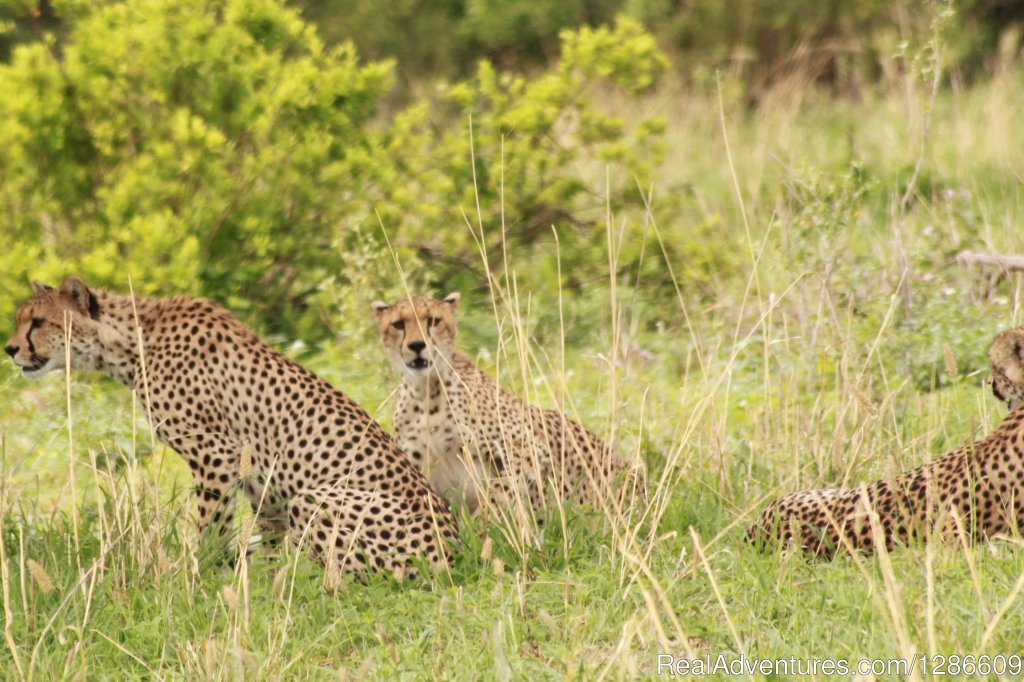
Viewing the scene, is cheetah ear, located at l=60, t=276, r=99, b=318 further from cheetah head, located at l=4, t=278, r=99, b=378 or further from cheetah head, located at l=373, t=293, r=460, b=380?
cheetah head, located at l=373, t=293, r=460, b=380

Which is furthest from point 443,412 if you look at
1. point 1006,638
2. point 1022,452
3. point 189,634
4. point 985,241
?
point 985,241

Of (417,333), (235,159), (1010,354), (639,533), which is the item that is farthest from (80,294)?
(1010,354)

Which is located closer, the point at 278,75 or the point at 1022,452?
the point at 1022,452

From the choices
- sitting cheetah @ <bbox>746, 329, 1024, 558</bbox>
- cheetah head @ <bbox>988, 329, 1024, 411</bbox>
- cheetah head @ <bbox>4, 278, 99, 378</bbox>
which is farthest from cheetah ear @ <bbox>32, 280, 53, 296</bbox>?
cheetah head @ <bbox>988, 329, 1024, 411</bbox>

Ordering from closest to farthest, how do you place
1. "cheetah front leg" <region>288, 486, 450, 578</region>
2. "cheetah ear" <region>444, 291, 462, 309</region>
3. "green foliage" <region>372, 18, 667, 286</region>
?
"cheetah front leg" <region>288, 486, 450, 578</region>
"cheetah ear" <region>444, 291, 462, 309</region>
"green foliage" <region>372, 18, 667, 286</region>

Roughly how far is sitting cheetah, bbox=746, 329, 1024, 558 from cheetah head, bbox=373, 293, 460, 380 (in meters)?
1.34

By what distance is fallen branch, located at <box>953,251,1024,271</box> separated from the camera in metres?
5.91

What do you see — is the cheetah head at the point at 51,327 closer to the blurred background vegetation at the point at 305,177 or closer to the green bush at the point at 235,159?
the blurred background vegetation at the point at 305,177

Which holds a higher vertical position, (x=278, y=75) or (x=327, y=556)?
(x=278, y=75)

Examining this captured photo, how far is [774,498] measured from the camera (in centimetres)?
437

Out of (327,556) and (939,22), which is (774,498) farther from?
(939,22)

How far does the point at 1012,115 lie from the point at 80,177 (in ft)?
22.6

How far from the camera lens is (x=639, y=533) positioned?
409 cm

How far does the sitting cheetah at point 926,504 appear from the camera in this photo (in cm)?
373
